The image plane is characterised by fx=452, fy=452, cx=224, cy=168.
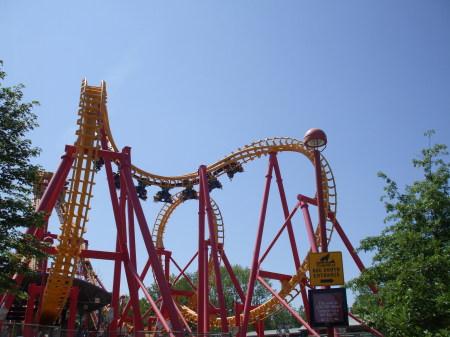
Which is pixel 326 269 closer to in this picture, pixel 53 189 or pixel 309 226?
pixel 53 189

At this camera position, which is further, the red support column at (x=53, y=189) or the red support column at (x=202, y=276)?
the red support column at (x=202, y=276)

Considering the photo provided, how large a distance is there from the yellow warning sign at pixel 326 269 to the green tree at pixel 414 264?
4.30 feet

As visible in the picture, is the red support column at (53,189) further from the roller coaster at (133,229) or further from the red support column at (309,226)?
the red support column at (309,226)

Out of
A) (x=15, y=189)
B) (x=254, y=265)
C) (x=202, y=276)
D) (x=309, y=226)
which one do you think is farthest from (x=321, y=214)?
(x=309, y=226)

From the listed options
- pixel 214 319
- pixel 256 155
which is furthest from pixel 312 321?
pixel 214 319

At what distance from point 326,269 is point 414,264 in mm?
1789

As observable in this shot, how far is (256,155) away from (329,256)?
41.4 feet

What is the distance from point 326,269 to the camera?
756 cm

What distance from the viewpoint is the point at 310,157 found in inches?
789

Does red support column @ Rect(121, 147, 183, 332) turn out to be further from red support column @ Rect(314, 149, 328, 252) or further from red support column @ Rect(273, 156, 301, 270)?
red support column @ Rect(273, 156, 301, 270)

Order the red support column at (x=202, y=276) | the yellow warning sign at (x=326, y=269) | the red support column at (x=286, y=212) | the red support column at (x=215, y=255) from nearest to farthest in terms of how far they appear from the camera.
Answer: the yellow warning sign at (x=326, y=269)
the red support column at (x=202, y=276)
the red support column at (x=215, y=255)
the red support column at (x=286, y=212)

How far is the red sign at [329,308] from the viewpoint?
296 inches

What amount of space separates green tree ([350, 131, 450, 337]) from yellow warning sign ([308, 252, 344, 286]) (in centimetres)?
131

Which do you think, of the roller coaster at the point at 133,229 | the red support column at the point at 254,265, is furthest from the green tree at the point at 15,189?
the red support column at the point at 254,265
